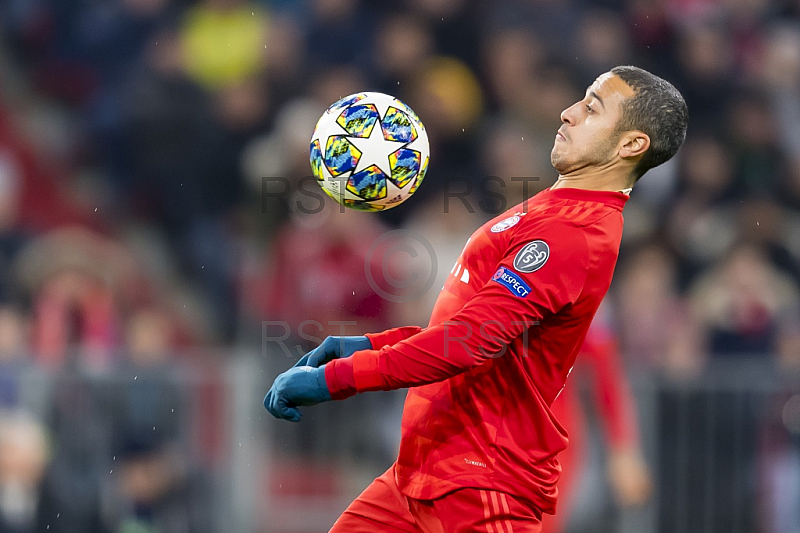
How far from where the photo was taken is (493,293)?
3207 millimetres

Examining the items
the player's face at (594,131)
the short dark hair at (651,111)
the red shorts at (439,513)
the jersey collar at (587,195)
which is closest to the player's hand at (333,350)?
the red shorts at (439,513)

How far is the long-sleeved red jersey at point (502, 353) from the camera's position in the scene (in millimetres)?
3180

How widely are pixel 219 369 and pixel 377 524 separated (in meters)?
3.31

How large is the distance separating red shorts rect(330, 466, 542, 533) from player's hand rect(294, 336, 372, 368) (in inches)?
18.1

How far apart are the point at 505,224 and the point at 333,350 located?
689 mm

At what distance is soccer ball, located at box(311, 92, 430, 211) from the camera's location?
12.4ft

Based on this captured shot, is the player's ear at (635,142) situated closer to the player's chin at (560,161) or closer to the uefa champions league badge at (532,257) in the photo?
the player's chin at (560,161)

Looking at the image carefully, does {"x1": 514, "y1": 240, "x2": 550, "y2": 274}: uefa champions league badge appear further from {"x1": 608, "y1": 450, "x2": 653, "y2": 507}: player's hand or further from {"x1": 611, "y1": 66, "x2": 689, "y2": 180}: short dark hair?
{"x1": 608, "y1": 450, "x2": 653, "y2": 507}: player's hand

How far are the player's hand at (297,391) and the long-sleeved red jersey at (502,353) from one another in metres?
0.04

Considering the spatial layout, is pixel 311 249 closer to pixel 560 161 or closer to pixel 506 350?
pixel 560 161

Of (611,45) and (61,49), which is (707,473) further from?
(61,49)

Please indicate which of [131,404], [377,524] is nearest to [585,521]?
[131,404]

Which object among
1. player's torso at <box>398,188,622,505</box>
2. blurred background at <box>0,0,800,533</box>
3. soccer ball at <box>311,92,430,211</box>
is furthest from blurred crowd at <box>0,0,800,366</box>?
player's torso at <box>398,188,622,505</box>

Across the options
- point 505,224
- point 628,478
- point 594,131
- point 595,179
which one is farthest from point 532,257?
point 628,478
